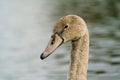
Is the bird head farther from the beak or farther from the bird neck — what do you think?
the bird neck

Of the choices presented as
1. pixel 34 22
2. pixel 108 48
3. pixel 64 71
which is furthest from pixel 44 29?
pixel 64 71

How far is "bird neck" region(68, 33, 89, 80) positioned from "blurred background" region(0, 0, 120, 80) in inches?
178

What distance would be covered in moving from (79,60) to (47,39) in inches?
348

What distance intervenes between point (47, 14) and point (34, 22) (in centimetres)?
82

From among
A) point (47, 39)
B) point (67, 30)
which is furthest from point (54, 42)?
point (47, 39)

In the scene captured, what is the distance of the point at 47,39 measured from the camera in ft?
50.0

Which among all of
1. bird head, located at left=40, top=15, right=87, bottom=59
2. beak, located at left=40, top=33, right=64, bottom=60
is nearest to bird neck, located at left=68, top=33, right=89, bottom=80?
bird head, located at left=40, top=15, right=87, bottom=59

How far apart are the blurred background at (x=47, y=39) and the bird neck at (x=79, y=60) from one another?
4511mm

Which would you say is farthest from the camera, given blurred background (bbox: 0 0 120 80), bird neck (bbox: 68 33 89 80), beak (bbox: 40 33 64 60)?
blurred background (bbox: 0 0 120 80)

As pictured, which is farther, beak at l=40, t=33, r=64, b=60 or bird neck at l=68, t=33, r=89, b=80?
bird neck at l=68, t=33, r=89, b=80

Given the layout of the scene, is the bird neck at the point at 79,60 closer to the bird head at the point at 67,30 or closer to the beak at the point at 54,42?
the bird head at the point at 67,30

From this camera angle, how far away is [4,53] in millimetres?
14445

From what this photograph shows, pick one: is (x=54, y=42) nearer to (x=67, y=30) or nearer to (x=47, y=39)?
(x=67, y=30)

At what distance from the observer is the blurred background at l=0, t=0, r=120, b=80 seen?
1213cm
